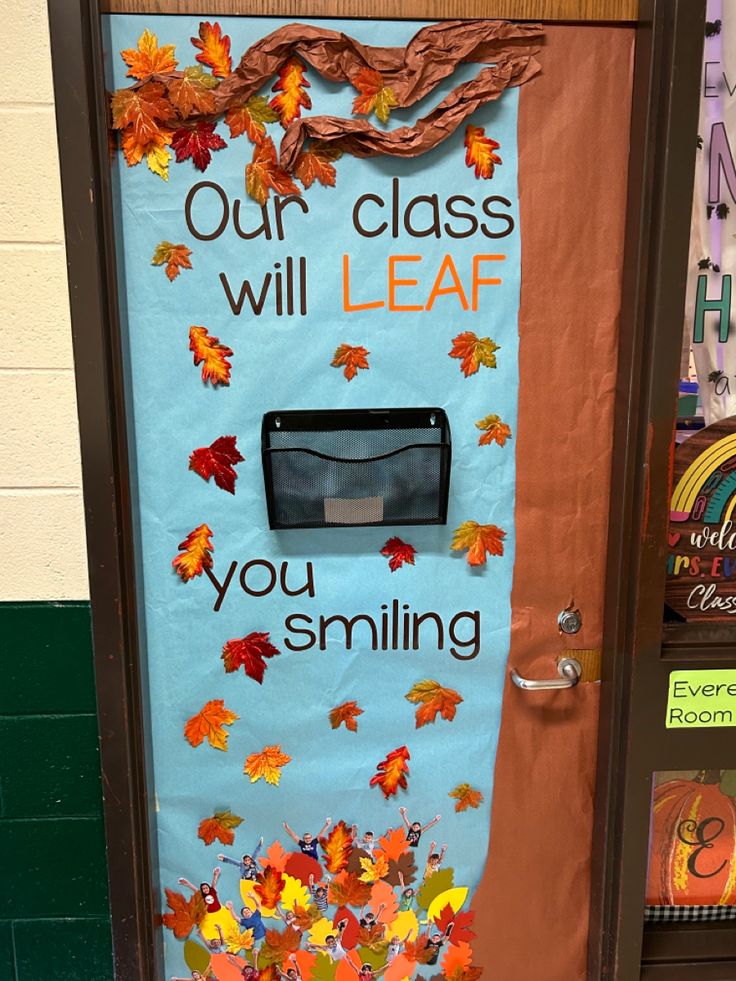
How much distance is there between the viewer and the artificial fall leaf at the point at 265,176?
4.25ft

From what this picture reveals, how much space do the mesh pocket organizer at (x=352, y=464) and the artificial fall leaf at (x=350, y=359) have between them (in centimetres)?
7

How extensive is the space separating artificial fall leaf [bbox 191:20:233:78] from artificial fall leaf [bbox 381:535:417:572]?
838mm

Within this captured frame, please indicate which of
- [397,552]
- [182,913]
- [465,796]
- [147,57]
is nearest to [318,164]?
[147,57]

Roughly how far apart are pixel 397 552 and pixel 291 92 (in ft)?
2.65

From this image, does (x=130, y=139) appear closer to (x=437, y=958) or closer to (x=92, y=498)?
(x=92, y=498)

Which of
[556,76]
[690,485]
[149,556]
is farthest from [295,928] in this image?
[556,76]

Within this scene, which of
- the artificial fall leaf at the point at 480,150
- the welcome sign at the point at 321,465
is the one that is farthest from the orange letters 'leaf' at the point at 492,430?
the artificial fall leaf at the point at 480,150

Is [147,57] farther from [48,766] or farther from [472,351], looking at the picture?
[48,766]

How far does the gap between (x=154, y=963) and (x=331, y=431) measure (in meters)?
1.08

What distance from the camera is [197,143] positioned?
1.29 meters

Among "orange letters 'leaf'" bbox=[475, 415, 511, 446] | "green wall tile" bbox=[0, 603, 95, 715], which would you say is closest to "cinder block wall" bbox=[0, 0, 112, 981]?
"green wall tile" bbox=[0, 603, 95, 715]

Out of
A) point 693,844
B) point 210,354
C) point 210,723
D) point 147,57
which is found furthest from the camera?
point 693,844

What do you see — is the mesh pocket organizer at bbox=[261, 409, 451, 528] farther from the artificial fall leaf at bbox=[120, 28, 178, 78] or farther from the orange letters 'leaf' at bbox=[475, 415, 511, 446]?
the artificial fall leaf at bbox=[120, 28, 178, 78]

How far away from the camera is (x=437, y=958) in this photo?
156cm
